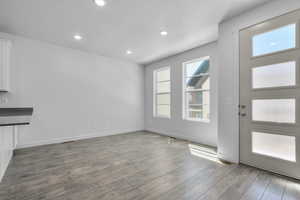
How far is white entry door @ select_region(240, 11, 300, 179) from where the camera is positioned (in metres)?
2.06

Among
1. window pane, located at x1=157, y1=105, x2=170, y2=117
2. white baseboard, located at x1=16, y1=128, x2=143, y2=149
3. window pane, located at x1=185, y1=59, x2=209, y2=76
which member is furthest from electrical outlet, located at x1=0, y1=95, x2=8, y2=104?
window pane, located at x1=185, y1=59, x2=209, y2=76

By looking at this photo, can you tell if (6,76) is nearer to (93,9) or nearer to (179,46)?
(93,9)

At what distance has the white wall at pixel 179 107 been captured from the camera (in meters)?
3.67

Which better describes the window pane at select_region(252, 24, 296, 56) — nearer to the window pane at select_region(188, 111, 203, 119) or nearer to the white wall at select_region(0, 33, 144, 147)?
the window pane at select_region(188, 111, 203, 119)

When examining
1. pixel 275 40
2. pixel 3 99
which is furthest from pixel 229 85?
pixel 3 99

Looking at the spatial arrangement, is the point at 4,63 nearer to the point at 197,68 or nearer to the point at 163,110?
the point at 163,110

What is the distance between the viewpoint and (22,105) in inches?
136

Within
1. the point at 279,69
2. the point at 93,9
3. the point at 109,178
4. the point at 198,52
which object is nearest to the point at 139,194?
the point at 109,178

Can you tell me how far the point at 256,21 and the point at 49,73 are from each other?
4.90 meters

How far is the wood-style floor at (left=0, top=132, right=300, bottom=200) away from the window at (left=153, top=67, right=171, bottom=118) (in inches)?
89.5

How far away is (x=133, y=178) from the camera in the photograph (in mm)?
2131

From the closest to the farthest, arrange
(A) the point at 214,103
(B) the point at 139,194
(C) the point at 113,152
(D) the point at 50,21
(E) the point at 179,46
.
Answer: (B) the point at 139,194 < (D) the point at 50,21 < (C) the point at 113,152 < (A) the point at 214,103 < (E) the point at 179,46

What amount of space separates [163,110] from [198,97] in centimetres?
156

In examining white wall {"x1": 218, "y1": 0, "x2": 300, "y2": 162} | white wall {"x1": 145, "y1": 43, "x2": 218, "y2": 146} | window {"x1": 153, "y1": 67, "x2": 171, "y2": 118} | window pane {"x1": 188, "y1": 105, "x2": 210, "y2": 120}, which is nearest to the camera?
white wall {"x1": 218, "y1": 0, "x2": 300, "y2": 162}
